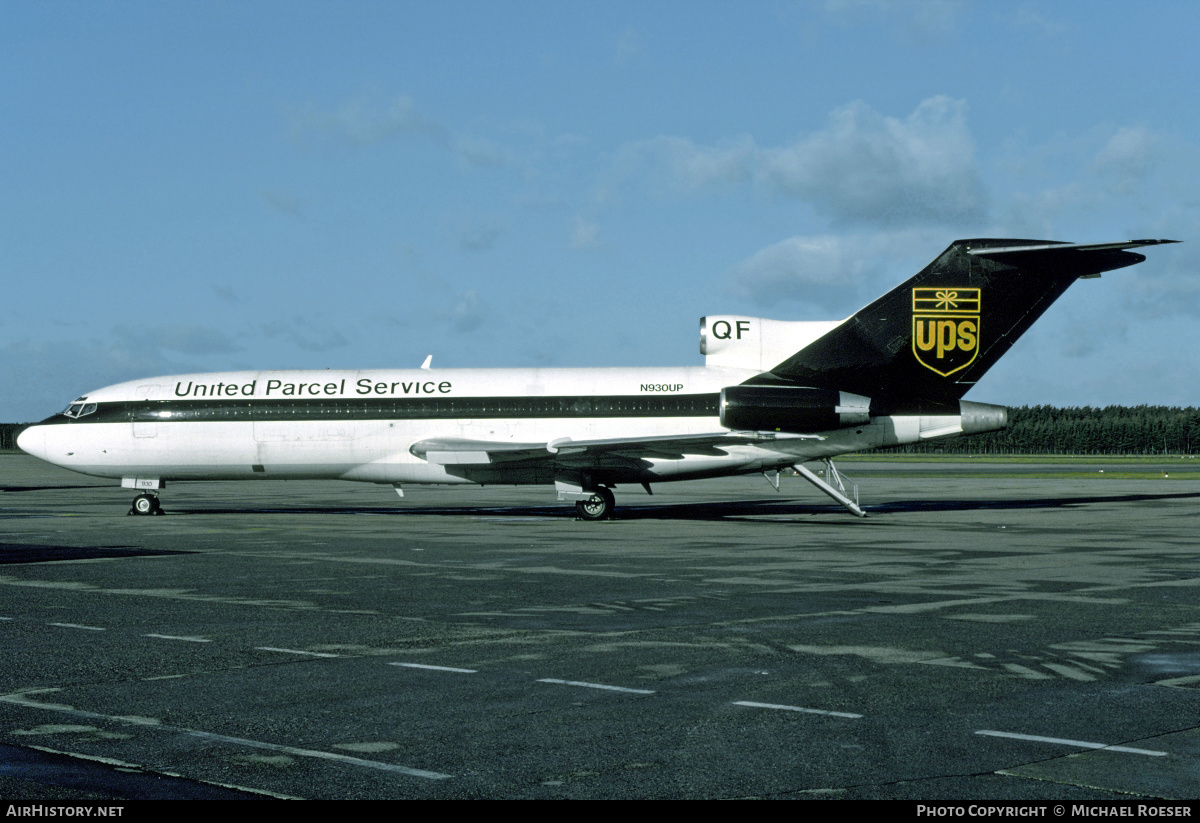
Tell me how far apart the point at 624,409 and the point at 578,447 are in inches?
80.1

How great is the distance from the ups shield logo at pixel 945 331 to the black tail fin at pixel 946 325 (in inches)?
1.0

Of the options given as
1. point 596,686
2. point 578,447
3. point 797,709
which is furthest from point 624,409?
point 797,709

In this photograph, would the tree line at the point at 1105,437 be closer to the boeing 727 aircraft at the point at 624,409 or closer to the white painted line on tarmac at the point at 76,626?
the boeing 727 aircraft at the point at 624,409

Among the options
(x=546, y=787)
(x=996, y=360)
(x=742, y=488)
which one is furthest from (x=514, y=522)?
(x=546, y=787)

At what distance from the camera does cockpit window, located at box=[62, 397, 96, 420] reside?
34469 millimetres

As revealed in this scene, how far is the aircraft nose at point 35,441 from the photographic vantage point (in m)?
34.8

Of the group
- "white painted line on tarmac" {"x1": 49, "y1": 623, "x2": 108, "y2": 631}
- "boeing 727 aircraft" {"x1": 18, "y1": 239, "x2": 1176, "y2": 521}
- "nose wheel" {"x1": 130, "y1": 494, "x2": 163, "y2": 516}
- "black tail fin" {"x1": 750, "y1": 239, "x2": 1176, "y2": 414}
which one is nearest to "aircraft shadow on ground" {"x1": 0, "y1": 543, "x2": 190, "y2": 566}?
"white painted line on tarmac" {"x1": 49, "y1": 623, "x2": 108, "y2": 631}

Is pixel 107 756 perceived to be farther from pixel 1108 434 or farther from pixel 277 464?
pixel 1108 434

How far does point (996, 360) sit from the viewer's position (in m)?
30.4

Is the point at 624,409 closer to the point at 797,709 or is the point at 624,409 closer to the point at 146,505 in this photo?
the point at 146,505

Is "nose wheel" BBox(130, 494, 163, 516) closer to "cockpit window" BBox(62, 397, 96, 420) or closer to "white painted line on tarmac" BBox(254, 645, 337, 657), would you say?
"cockpit window" BBox(62, 397, 96, 420)

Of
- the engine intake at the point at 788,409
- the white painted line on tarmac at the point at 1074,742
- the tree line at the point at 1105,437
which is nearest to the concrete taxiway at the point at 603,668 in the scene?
the white painted line on tarmac at the point at 1074,742

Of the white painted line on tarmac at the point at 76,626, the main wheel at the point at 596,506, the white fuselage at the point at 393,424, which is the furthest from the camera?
the main wheel at the point at 596,506
